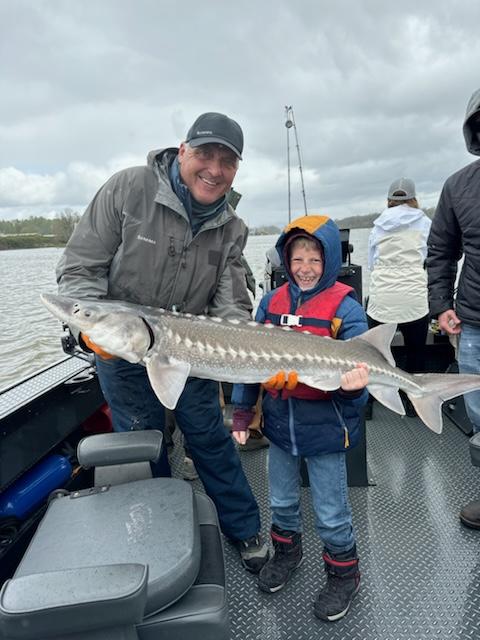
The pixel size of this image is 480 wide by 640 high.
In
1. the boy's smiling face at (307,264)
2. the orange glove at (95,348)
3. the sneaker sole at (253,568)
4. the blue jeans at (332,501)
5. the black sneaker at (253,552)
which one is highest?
the boy's smiling face at (307,264)

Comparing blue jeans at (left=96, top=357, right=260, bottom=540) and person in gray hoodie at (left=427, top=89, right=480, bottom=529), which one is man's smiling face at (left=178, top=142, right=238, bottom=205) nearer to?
blue jeans at (left=96, top=357, right=260, bottom=540)

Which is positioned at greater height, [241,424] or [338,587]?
[241,424]

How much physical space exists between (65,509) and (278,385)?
0.99 meters

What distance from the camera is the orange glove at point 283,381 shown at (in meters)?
2.06

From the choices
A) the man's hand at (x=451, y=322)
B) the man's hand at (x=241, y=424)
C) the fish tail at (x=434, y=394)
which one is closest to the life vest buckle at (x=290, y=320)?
the man's hand at (x=241, y=424)

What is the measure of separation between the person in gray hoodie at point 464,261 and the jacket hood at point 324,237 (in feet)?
2.77

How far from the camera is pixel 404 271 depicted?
425cm

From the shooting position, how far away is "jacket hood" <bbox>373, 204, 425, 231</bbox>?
4203mm

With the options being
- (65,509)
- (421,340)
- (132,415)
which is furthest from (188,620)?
(421,340)

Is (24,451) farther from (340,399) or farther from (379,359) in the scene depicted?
(379,359)

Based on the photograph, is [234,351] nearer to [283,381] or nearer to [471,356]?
[283,381]

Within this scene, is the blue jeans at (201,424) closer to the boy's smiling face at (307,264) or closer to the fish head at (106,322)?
the fish head at (106,322)

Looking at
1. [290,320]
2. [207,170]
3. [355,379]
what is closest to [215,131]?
[207,170]

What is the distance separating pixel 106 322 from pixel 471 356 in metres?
1.92
